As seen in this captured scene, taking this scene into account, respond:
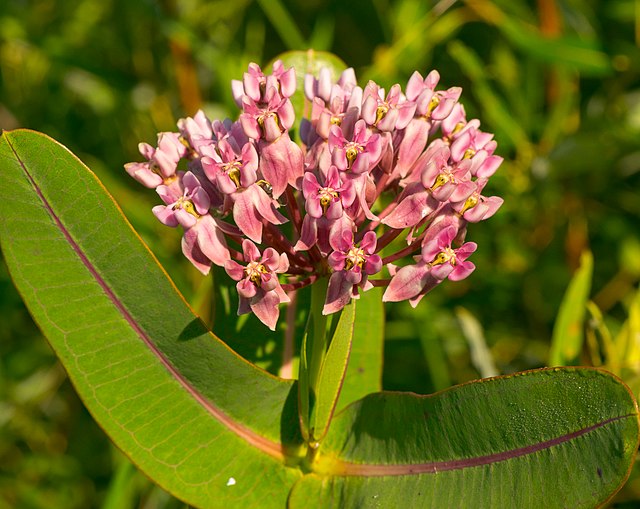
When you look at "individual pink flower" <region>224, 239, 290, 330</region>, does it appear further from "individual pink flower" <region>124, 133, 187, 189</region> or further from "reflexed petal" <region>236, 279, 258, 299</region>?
"individual pink flower" <region>124, 133, 187, 189</region>

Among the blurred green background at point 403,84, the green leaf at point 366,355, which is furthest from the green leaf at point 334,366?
the blurred green background at point 403,84

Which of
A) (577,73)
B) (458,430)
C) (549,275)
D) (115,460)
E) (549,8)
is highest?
(549,8)

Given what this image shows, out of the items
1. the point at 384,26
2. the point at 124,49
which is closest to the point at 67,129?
the point at 124,49

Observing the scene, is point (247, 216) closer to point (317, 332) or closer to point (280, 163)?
point (280, 163)

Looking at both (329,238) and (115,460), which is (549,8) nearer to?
(329,238)

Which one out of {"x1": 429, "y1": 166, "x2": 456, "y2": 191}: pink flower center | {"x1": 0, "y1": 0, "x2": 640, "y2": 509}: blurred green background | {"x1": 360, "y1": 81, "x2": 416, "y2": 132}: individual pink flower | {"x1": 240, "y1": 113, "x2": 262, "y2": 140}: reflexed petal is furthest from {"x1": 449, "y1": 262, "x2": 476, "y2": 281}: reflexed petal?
{"x1": 0, "y1": 0, "x2": 640, "y2": 509}: blurred green background

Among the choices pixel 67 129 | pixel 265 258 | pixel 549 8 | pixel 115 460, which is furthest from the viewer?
pixel 67 129

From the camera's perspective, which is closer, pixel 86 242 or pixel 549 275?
pixel 86 242
